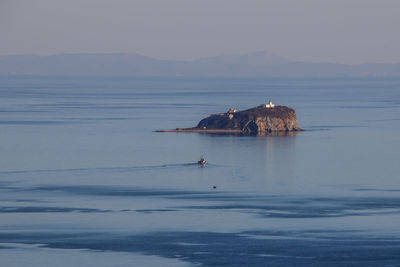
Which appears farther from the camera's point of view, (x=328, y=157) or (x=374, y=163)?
(x=328, y=157)

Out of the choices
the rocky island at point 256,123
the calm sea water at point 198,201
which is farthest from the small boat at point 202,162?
the rocky island at point 256,123

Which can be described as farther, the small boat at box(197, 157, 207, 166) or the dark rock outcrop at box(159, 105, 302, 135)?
the dark rock outcrop at box(159, 105, 302, 135)

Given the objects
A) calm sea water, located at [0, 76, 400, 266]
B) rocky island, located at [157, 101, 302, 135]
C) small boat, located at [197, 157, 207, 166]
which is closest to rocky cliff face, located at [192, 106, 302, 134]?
rocky island, located at [157, 101, 302, 135]

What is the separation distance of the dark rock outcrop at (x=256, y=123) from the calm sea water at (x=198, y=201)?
31.5 ft

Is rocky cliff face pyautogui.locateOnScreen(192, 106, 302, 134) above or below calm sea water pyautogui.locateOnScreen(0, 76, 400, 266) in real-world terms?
above

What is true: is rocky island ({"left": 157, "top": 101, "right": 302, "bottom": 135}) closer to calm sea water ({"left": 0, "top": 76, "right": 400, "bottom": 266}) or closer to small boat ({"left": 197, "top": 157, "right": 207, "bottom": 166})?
calm sea water ({"left": 0, "top": 76, "right": 400, "bottom": 266})

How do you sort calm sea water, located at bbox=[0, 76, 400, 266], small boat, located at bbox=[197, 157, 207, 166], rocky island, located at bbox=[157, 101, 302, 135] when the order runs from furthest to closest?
rocky island, located at bbox=[157, 101, 302, 135]
small boat, located at bbox=[197, 157, 207, 166]
calm sea water, located at bbox=[0, 76, 400, 266]

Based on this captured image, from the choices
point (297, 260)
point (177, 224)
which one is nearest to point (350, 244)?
point (297, 260)

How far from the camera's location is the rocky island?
506ft

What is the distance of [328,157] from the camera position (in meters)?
118

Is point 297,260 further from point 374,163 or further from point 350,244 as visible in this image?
point 374,163

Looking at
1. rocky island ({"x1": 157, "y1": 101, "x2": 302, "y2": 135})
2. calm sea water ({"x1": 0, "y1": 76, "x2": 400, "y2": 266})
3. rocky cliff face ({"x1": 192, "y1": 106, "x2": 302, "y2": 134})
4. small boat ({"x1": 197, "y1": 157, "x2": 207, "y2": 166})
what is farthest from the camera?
rocky cliff face ({"x1": 192, "y1": 106, "x2": 302, "y2": 134})

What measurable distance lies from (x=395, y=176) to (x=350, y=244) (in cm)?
3666

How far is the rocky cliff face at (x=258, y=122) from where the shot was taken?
154375mm
